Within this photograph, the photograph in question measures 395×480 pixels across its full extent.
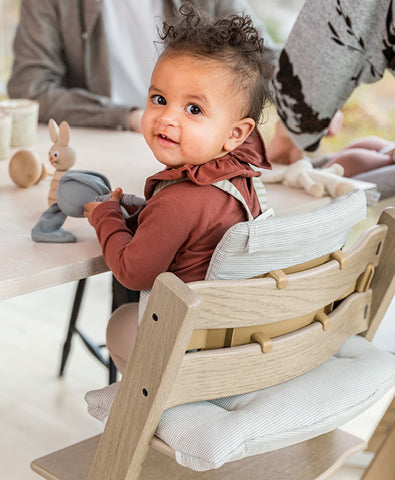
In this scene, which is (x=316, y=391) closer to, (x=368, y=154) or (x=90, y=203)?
(x=90, y=203)

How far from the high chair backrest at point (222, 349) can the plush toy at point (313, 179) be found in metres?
0.29

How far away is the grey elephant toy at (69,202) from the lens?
1.04 metres

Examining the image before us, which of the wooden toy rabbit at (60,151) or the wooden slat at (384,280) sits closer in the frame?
the wooden slat at (384,280)

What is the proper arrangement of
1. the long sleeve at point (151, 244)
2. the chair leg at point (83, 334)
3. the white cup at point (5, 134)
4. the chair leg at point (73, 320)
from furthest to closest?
the chair leg at point (73, 320), the chair leg at point (83, 334), the white cup at point (5, 134), the long sleeve at point (151, 244)

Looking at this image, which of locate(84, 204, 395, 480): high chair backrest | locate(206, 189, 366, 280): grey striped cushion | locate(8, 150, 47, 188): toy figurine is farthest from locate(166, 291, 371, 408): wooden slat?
locate(8, 150, 47, 188): toy figurine

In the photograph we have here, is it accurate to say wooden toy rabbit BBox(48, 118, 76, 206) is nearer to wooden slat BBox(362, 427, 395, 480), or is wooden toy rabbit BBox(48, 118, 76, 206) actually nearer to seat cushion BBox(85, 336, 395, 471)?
seat cushion BBox(85, 336, 395, 471)

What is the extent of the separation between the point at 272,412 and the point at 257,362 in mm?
69

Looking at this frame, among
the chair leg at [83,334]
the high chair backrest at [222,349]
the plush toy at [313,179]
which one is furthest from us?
the chair leg at [83,334]

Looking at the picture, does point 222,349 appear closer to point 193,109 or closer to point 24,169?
point 193,109

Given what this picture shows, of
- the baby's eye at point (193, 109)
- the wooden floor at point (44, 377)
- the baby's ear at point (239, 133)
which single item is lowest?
the wooden floor at point (44, 377)

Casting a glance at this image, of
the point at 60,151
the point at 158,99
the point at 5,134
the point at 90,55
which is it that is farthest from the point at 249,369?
the point at 90,55

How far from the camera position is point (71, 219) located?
3.82ft

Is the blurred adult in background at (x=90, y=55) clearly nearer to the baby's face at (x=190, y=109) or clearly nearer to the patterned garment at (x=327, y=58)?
the patterned garment at (x=327, y=58)

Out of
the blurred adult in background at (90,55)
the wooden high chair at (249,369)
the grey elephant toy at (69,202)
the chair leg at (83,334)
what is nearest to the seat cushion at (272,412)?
the wooden high chair at (249,369)
